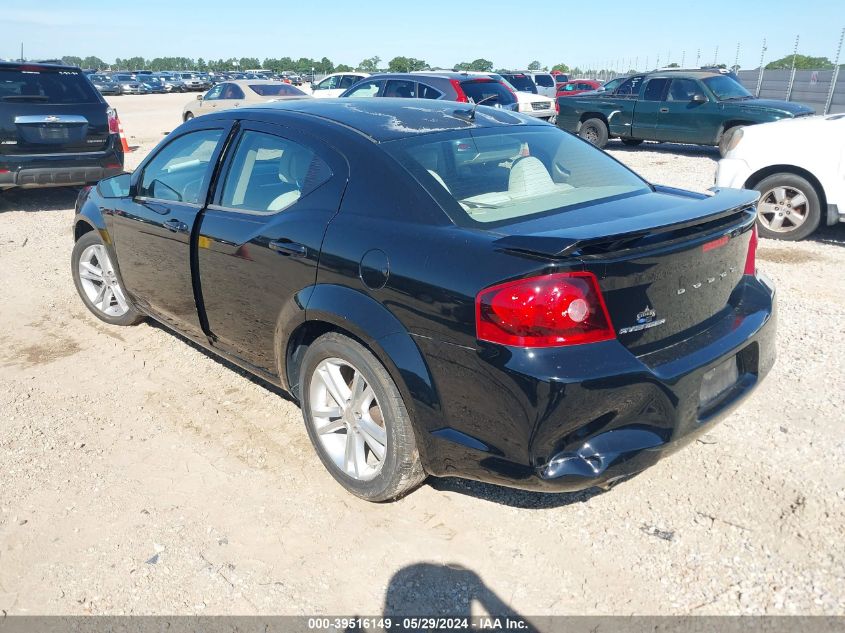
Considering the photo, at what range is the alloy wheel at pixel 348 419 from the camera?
9.94 feet

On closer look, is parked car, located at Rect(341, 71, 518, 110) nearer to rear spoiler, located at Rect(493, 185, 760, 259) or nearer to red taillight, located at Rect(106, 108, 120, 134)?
red taillight, located at Rect(106, 108, 120, 134)

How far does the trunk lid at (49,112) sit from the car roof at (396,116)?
249 inches


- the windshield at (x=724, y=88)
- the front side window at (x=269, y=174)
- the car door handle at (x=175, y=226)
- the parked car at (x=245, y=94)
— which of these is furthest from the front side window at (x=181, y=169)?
the parked car at (x=245, y=94)

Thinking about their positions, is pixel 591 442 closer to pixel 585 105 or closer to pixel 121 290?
pixel 121 290

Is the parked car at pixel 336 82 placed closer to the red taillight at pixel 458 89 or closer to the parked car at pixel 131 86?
the red taillight at pixel 458 89

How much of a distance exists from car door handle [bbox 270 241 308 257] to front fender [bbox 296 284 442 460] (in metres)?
0.26

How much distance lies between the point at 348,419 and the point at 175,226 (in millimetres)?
1685

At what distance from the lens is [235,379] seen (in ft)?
14.6

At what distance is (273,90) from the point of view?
18.2 metres

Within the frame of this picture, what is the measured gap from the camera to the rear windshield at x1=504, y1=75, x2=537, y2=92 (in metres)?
20.2

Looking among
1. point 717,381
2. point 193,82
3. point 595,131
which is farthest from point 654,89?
point 193,82

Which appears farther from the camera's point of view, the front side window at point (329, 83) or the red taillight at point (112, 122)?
the front side window at point (329, 83)

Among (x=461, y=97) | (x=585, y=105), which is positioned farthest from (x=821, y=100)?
(x=461, y=97)

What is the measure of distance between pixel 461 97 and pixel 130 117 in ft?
64.2
